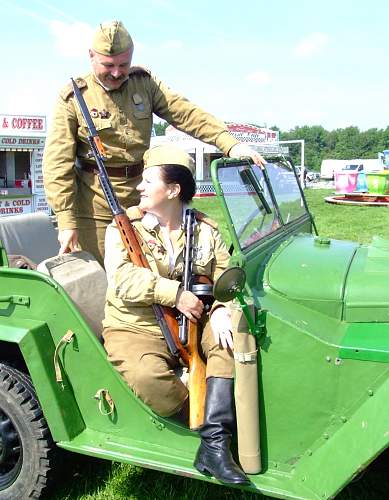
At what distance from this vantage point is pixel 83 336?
2.62m

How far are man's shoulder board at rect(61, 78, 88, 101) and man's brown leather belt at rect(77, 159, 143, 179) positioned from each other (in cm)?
40

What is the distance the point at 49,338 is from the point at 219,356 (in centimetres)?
80

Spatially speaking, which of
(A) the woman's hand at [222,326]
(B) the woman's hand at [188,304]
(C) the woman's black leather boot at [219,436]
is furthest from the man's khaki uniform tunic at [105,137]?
(C) the woman's black leather boot at [219,436]

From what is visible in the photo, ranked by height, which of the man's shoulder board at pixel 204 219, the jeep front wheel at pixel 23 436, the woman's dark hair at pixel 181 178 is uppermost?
the woman's dark hair at pixel 181 178

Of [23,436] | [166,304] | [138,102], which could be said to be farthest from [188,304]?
[138,102]

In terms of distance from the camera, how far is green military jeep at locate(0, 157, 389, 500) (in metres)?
2.24

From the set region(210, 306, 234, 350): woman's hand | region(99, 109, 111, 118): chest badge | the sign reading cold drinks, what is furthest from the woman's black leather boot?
the sign reading cold drinks

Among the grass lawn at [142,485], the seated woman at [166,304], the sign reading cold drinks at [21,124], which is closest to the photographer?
the seated woman at [166,304]

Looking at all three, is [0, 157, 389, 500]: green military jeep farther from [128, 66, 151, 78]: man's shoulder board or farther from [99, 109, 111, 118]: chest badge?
[128, 66, 151, 78]: man's shoulder board

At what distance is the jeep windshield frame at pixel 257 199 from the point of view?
2.68 metres

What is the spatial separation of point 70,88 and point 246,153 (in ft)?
3.55

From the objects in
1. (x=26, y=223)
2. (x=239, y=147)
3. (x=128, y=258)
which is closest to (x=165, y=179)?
(x=128, y=258)

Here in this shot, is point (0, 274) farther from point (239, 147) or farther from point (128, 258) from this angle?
point (239, 147)

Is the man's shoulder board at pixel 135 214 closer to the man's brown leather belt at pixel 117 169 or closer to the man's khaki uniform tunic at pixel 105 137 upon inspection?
the man's khaki uniform tunic at pixel 105 137
